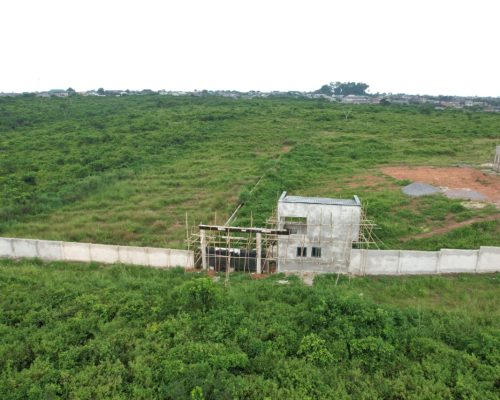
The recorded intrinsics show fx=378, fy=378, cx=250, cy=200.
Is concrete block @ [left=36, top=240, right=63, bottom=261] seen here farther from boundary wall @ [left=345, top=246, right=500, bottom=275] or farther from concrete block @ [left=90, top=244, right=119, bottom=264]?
boundary wall @ [left=345, top=246, right=500, bottom=275]

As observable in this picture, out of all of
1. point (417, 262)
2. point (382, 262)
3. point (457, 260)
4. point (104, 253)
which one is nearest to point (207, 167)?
point (104, 253)

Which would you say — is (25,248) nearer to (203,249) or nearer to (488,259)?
(203,249)

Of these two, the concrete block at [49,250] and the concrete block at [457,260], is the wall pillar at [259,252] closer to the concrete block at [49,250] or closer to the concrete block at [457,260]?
the concrete block at [457,260]

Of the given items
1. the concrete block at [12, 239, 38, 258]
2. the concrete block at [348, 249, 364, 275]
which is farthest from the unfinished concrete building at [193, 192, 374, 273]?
the concrete block at [12, 239, 38, 258]

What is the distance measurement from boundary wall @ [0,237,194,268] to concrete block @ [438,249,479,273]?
857 centimetres

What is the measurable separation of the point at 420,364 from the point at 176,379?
5412mm

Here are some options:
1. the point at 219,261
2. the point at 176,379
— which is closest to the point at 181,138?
the point at 219,261

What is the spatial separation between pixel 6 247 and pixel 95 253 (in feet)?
12.1

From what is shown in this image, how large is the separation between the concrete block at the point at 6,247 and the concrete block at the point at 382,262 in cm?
1330

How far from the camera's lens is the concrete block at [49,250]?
14.1 metres

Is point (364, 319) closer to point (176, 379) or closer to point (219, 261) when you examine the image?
point (176, 379)

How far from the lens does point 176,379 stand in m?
7.90

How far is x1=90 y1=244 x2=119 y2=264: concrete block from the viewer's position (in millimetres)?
13845

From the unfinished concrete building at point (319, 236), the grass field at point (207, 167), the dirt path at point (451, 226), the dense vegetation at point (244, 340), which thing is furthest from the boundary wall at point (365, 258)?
the dirt path at point (451, 226)
